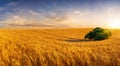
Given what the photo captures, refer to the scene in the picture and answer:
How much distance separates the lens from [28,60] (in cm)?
845

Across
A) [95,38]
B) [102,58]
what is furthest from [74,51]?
[95,38]

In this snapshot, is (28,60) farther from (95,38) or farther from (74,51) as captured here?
(95,38)

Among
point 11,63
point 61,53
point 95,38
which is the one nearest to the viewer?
point 11,63

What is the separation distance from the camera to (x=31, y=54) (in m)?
8.99

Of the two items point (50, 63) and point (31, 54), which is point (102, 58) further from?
point (31, 54)

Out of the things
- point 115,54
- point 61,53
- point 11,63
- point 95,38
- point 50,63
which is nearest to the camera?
point 11,63

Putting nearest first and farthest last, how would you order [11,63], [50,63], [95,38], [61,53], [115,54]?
[11,63]
[50,63]
[61,53]
[115,54]
[95,38]

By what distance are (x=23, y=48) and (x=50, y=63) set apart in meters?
1.80

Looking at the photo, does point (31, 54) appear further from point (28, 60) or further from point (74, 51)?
point (74, 51)

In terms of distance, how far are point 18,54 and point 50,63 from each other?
1.46 m

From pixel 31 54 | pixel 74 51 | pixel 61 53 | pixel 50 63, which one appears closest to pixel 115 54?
pixel 74 51

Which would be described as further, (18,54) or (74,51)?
(74,51)

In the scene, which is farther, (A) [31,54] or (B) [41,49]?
(B) [41,49]

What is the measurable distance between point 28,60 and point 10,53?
90 centimetres
